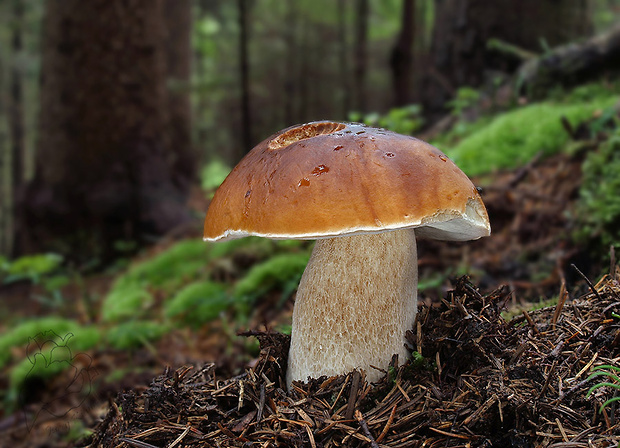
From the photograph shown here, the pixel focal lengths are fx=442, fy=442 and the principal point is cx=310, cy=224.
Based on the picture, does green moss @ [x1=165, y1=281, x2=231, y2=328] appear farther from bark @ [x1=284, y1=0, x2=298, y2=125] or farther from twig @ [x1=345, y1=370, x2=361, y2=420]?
bark @ [x1=284, y1=0, x2=298, y2=125]

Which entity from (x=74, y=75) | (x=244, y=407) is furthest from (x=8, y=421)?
(x=74, y=75)

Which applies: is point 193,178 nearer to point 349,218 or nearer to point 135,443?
point 135,443

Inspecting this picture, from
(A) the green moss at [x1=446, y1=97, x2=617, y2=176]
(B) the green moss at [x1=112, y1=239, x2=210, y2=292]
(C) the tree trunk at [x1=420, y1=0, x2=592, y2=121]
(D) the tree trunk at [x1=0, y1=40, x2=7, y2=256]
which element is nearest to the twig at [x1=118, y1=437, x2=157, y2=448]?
(A) the green moss at [x1=446, y1=97, x2=617, y2=176]

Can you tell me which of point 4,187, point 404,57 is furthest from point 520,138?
point 4,187

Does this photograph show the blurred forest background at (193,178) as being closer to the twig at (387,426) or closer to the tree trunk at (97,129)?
the tree trunk at (97,129)

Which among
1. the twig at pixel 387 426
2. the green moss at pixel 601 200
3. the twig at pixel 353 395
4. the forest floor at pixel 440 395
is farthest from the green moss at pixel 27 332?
the green moss at pixel 601 200
